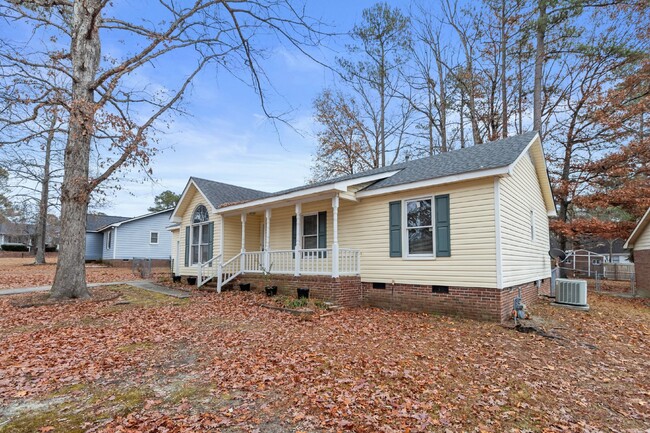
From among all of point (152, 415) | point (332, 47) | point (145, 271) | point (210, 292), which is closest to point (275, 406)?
point (152, 415)

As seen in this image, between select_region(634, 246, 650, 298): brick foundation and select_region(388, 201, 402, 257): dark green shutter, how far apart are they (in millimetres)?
11994

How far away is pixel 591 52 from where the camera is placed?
58.1ft

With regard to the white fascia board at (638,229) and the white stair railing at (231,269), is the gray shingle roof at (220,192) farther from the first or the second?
the white fascia board at (638,229)

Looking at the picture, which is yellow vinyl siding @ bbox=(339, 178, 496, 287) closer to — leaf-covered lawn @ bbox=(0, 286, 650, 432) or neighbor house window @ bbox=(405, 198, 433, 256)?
neighbor house window @ bbox=(405, 198, 433, 256)

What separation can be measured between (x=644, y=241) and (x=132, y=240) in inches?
1337

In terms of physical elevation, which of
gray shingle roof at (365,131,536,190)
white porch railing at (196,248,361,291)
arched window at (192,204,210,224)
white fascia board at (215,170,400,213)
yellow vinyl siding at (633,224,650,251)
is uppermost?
gray shingle roof at (365,131,536,190)

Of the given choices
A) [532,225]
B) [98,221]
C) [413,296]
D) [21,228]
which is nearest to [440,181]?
[413,296]

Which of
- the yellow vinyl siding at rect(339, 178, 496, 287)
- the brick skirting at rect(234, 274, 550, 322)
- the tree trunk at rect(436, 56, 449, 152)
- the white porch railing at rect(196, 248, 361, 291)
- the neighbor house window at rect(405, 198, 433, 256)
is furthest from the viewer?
the tree trunk at rect(436, 56, 449, 152)

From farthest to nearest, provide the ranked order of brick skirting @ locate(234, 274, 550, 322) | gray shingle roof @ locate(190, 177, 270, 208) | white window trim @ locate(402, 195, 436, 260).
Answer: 1. gray shingle roof @ locate(190, 177, 270, 208)
2. white window trim @ locate(402, 195, 436, 260)
3. brick skirting @ locate(234, 274, 550, 322)

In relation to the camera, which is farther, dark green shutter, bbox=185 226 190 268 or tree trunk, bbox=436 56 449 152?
tree trunk, bbox=436 56 449 152

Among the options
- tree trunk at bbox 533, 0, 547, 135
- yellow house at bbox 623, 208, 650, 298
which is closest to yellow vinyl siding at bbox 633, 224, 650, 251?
yellow house at bbox 623, 208, 650, 298

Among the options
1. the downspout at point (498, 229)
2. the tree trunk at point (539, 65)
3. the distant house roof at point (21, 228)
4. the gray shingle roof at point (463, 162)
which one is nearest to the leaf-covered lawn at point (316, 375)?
the downspout at point (498, 229)

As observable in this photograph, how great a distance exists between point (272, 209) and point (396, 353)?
30.1 feet

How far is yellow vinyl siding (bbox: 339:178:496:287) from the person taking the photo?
8.47 meters
